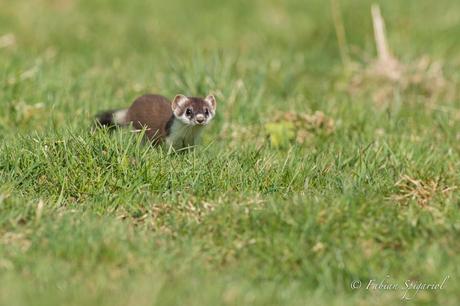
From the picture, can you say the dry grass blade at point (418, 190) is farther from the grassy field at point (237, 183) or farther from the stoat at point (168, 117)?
the stoat at point (168, 117)

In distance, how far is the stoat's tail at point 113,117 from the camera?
7367 mm

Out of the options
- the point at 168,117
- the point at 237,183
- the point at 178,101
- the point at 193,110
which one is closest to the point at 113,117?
the point at 168,117

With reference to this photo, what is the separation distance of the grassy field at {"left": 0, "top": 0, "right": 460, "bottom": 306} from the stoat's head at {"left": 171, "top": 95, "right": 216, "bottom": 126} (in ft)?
0.98

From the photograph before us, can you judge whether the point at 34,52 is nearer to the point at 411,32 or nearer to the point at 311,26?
the point at 311,26

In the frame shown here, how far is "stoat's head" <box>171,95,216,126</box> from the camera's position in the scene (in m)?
7.01

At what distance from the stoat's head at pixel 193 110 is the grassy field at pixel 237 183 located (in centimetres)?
30

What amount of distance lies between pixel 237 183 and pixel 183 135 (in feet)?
4.72

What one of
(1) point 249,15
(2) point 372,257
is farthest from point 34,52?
(2) point 372,257

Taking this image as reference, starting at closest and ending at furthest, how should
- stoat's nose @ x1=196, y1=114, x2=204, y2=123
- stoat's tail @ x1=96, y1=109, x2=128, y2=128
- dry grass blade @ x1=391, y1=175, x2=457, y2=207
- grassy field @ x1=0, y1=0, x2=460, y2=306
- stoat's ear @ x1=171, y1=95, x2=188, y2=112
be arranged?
grassy field @ x1=0, y1=0, x2=460, y2=306, dry grass blade @ x1=391, y1=175, x2=457, y2=207, stoat's nose @ x1=196, y1=114, x2=204, y2=123, stoat's ear @ x1=171, y1=95, x2=188, y2=112, stoat's tail @ x1=96, y1=109, x2=128, y2=128

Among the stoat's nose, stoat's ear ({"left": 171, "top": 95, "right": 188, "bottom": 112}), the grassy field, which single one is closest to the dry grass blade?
the grassy field

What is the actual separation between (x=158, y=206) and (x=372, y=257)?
1.44 metres

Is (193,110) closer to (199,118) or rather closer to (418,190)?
(199,118)

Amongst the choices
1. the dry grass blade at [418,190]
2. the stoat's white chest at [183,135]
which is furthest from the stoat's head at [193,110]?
the dry grass blade at [418,190]

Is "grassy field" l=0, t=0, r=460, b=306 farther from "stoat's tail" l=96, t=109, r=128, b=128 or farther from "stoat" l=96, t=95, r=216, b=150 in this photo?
"stoat" l=96, t=95, r=216, b=150
